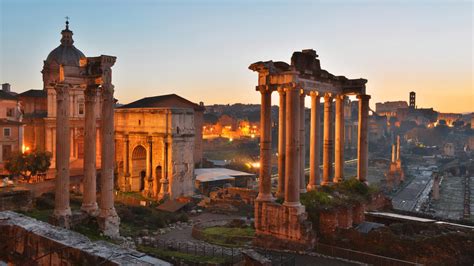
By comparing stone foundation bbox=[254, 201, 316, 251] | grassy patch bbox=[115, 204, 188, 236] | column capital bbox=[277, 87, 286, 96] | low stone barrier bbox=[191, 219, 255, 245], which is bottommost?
grassy patch bbox=[115, 204, 188, 236]

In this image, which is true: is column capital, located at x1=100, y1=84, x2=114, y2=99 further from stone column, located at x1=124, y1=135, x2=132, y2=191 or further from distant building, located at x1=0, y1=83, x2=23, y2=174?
stone column, located at x1=124, y1=135, x2=132, y2=191

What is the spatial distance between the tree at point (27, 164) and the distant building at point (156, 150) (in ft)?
29.7

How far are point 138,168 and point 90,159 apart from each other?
77.9 feet

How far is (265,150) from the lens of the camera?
1961 centimetres

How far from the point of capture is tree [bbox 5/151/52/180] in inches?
1312

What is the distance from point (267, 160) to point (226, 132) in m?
97.4

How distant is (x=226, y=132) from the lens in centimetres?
11681

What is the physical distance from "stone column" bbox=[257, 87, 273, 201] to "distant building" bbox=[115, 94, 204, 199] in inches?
789

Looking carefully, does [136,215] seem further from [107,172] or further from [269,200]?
[269,200]

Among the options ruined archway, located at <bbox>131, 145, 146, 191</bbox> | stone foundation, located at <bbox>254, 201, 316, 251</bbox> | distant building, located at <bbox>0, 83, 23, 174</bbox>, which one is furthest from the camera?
ruined archway, located at <bbox>131, 145, 146, 191</bbox>

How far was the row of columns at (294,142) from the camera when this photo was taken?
18.3 metres

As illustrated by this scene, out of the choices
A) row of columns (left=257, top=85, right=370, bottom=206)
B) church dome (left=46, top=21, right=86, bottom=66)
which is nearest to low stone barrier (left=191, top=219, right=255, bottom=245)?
row of columns (left=257, top=85, right=370, bottom=206)

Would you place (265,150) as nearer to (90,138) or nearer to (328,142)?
(328,142)

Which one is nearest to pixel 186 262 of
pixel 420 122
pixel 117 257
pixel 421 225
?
pixel 117 257
